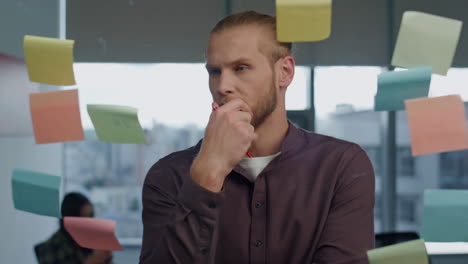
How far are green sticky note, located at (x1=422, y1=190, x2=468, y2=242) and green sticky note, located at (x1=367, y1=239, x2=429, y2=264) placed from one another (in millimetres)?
87

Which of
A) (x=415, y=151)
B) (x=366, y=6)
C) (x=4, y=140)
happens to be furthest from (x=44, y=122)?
(x=366, y=6)

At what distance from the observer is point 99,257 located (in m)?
2.39

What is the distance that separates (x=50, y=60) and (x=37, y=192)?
0.90 feet

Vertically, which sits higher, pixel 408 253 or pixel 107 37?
pixel 107 37

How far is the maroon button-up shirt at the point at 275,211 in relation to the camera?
0.82m

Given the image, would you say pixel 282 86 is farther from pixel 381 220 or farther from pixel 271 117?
pixel 381 220

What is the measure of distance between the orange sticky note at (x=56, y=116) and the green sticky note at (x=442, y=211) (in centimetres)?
66

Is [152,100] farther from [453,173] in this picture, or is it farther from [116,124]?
[116,124]

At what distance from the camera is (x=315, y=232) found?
899 mm

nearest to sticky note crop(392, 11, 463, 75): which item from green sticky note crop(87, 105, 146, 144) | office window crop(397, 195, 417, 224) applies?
green sticky note crop(87, 105, 146, 144)

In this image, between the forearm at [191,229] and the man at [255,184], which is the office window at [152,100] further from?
the forearm at [191,229]

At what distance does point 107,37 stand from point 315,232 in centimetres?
314

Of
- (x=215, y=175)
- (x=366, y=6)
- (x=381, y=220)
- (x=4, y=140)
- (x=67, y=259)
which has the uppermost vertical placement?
(x=366, y=6)

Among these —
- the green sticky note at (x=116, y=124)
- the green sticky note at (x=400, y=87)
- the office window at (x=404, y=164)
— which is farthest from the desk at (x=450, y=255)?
the green sticky note at (x=116, y=124)
